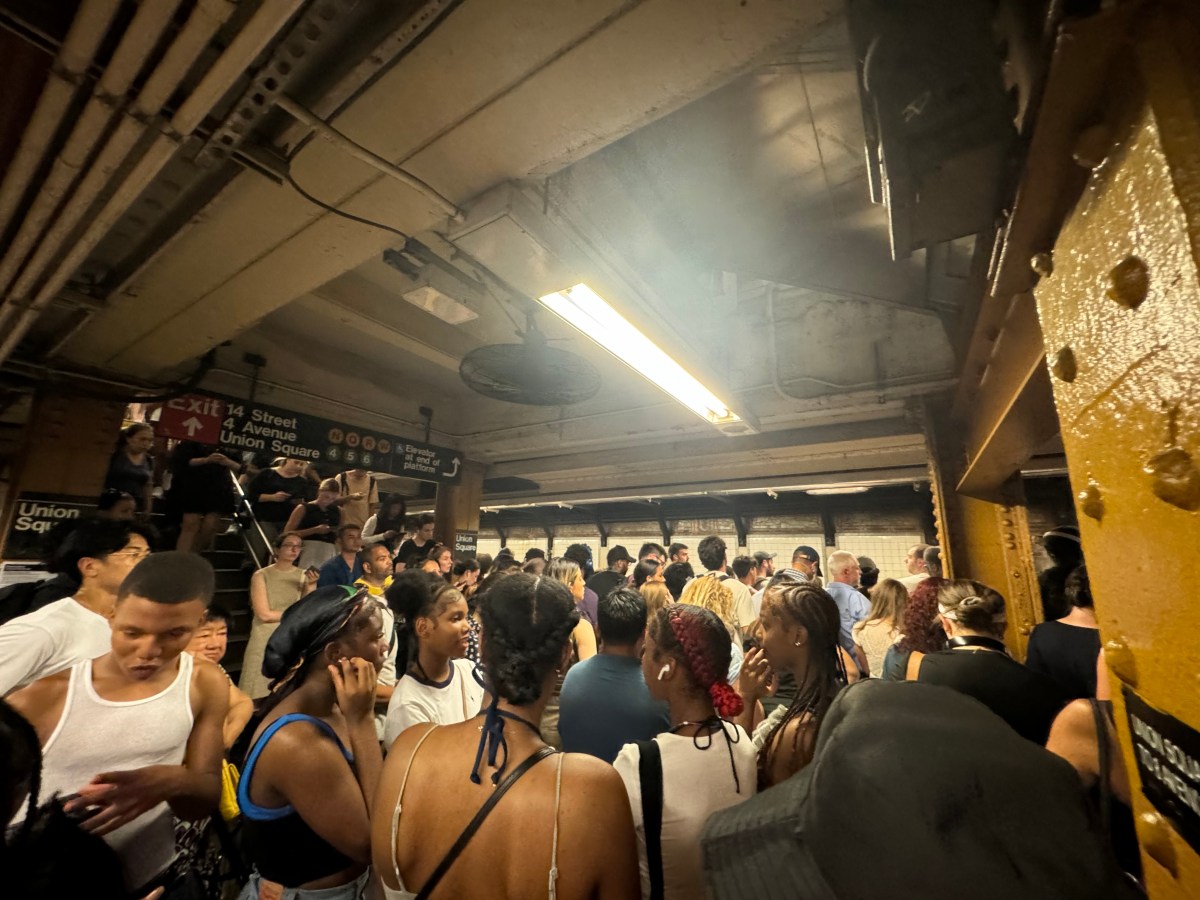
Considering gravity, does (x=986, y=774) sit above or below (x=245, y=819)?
above

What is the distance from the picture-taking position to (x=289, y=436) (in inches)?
184

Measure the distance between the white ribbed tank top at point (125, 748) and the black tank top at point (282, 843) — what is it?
1.53 feet

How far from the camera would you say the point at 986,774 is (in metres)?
0.47

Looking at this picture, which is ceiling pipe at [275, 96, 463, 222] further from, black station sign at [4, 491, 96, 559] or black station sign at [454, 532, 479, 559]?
black station sign at [454, 532, 479, 559]

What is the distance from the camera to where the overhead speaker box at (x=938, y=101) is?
113 cm

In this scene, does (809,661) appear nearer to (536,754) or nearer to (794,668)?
(794,668)

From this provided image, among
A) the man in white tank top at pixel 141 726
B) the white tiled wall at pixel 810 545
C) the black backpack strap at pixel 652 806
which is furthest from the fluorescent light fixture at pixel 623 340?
the white tiled wall at pixel 810 545

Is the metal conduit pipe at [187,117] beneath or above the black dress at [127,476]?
above

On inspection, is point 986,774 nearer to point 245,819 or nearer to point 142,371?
point 245,819

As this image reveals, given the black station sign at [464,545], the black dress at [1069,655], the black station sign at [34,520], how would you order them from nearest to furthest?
the black dress at [1069,655] < the black station sign at [34,520] < the black station sign at [464,545]

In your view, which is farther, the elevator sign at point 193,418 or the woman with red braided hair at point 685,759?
the elevator sign at point 193,418

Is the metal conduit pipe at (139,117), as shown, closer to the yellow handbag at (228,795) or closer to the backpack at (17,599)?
the backpack at (17,599)

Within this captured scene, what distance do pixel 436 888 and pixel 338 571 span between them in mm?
4032

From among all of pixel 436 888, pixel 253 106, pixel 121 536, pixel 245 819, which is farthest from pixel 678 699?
pixel 121 536
